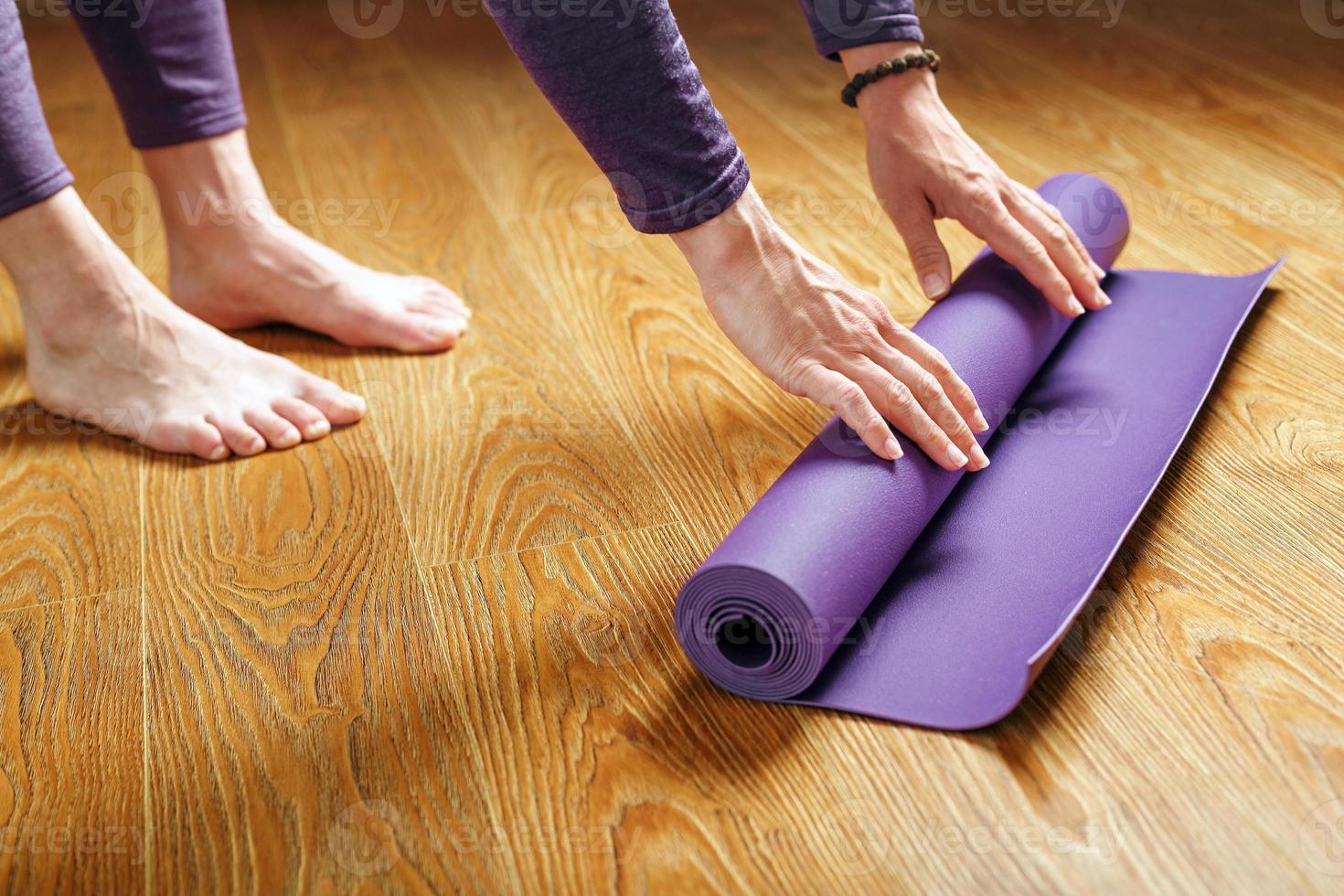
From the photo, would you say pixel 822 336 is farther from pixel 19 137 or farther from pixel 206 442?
pixel 19 137

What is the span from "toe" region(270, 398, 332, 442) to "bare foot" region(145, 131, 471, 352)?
213 millimetres

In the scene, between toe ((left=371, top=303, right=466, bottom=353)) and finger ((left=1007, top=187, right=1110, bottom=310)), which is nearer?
finger ((left=1007, top=187, right=1110, bottom=310))

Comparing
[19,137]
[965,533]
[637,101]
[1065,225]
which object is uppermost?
[637,101]

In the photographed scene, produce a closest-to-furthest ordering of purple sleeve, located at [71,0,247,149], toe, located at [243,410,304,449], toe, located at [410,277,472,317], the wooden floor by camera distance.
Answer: the wooden floor, toe, located at [243,410,304,449], purple sleeve, located at [71,0,247,149], toe, located at [410,277,472,317]

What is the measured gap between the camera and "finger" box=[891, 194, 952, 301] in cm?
131

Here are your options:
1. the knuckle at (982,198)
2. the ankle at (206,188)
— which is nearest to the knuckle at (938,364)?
the knuckle at (982,198)

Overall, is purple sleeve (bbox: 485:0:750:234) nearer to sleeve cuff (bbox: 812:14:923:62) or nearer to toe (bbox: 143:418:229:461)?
sleeve cuff (bbox: 812:14:923:62)

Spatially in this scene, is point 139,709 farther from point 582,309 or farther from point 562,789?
point 582,309

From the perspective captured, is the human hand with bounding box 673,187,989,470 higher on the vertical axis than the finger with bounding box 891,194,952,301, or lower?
higher

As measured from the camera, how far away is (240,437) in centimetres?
136

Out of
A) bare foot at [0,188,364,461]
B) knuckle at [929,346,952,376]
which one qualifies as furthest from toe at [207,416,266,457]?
knuckle at [929,346,952,376]

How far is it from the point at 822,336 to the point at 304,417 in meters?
0.67

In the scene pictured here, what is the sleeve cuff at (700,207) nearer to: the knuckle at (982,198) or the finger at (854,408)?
the finger at (854,408)

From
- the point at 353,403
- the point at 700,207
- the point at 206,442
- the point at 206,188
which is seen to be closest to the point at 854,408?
the point at 700,207
